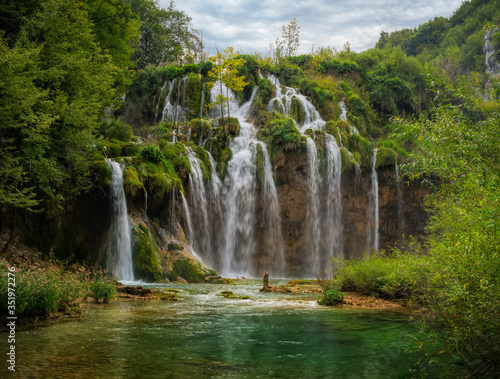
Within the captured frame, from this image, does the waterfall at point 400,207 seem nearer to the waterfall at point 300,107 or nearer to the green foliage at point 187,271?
the waterfall at point 300,107

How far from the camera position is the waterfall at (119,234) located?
20125mm

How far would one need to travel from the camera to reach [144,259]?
67.4 feet

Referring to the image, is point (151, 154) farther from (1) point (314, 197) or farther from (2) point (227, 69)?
(2) point (227, 69)

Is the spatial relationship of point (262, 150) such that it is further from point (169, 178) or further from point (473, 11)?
point (473, 11)

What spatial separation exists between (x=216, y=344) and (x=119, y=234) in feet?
46.2

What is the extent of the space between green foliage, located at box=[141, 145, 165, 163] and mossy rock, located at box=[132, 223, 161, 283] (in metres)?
4.75

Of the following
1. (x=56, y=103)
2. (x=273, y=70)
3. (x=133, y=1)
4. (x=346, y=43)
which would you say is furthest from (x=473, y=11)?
(x=56, y=103)

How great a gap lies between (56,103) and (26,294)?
10.5 m

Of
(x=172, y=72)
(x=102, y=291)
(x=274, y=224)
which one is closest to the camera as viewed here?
(x=102, y=291)

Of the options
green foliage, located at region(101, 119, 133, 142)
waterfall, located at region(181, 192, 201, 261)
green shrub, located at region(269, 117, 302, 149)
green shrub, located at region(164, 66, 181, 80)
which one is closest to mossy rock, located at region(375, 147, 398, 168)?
green shrub, located at region(269, 117, 302, 149)

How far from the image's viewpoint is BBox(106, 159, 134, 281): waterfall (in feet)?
66.0

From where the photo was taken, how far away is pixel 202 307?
12516mm

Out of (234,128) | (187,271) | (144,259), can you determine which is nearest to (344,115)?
(234,128)

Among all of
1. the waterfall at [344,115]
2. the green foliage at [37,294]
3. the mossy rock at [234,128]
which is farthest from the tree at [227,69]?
the green foliage at [37,294]
